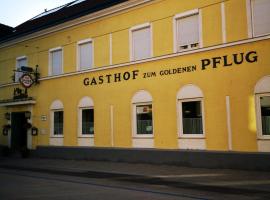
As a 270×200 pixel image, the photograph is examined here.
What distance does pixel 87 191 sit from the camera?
31.5ft

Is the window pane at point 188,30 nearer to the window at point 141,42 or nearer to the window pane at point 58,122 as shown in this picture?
the window at point 141,42

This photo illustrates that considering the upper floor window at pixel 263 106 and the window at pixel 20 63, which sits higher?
the window at pixel 20 63

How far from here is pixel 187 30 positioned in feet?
50.3

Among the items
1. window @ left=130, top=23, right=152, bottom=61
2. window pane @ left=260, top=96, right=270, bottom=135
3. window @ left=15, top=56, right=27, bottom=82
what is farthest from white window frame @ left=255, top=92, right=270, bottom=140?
window @ left=15, top=56, right=27, bottom=82

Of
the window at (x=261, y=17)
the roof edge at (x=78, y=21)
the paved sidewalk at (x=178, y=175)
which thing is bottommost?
the paved sidewalk at (x=178, y=175)

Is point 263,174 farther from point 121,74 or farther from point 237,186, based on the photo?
point 121,74

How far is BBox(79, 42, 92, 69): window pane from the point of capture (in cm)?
1927

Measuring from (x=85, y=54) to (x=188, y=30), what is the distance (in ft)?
21.8

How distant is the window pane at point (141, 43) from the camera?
16.7m

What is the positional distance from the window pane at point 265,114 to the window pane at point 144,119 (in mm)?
5221

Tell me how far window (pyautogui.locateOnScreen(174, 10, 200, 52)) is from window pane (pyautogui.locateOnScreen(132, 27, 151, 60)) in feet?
5.44

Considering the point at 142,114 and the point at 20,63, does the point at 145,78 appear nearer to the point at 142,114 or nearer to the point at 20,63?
the point at 142,114

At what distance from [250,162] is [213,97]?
2983 mm

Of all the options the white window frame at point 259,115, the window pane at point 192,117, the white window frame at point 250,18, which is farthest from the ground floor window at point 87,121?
the white window frame at point 250,18
